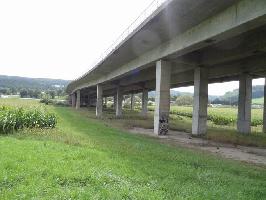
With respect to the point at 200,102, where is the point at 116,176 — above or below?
below

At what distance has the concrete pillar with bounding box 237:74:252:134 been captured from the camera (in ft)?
136

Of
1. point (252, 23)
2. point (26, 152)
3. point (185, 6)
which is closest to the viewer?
point (26, 152)

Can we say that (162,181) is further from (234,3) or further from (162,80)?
(162,80)

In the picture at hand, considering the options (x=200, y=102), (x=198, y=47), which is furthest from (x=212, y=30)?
(x=200, y=102)

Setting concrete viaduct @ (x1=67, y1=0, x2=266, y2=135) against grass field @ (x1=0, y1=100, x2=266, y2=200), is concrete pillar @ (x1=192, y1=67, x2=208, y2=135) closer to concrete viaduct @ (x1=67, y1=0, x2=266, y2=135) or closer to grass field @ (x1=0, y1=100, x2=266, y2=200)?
concrete viaduct @ (x1=67, y1=0, x2=266, y2=135)

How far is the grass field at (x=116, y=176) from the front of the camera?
33.3 feet

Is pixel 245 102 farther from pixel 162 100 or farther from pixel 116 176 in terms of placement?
pixel 116 176

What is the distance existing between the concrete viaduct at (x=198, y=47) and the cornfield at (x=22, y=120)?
29.6 feet

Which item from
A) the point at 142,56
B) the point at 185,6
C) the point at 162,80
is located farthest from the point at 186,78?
the point at 185,6

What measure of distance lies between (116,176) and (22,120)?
1650cm

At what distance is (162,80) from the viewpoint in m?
32.7

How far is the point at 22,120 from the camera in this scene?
27.0m

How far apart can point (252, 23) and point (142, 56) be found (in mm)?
19369

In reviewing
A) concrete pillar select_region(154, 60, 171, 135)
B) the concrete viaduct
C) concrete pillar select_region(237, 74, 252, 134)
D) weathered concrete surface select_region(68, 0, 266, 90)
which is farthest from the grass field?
concrete pillar select_region(237, 74, 252, 134)
